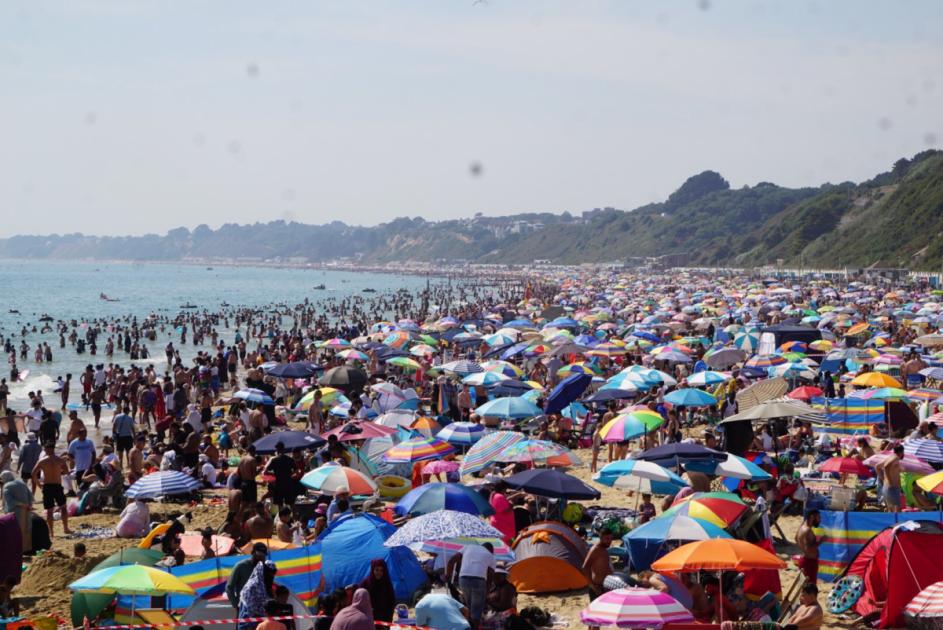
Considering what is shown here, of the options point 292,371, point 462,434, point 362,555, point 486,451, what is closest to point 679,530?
point 362,555

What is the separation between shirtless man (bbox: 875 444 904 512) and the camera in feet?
35.0

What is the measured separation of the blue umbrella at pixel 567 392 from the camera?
16375 millimetres

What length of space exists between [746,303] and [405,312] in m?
27.3

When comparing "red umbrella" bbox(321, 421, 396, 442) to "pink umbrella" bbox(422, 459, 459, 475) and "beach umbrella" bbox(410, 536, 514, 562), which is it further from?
"beach umbrella" bbox(410, 536, 514, 562)

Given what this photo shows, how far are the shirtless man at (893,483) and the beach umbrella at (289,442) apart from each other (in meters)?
6.85

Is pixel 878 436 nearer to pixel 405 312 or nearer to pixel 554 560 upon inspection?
pixel 554 560

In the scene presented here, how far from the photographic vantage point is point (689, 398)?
49.8ft

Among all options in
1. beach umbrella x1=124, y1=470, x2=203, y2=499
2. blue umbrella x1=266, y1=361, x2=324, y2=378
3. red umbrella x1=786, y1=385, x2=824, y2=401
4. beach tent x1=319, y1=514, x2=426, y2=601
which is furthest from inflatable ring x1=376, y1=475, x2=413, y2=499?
blue umbrella x1=266, y1=361, x2=324, y2=378

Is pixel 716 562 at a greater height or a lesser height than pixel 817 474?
greater

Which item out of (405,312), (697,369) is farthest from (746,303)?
(405,312)

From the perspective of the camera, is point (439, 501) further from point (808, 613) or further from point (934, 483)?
point (934, 483)

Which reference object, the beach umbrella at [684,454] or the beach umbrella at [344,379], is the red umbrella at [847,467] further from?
the beach umbrella at [344,379]

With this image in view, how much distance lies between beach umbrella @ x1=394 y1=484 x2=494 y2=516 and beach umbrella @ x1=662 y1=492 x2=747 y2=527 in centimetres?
194

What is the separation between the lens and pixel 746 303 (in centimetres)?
4228
